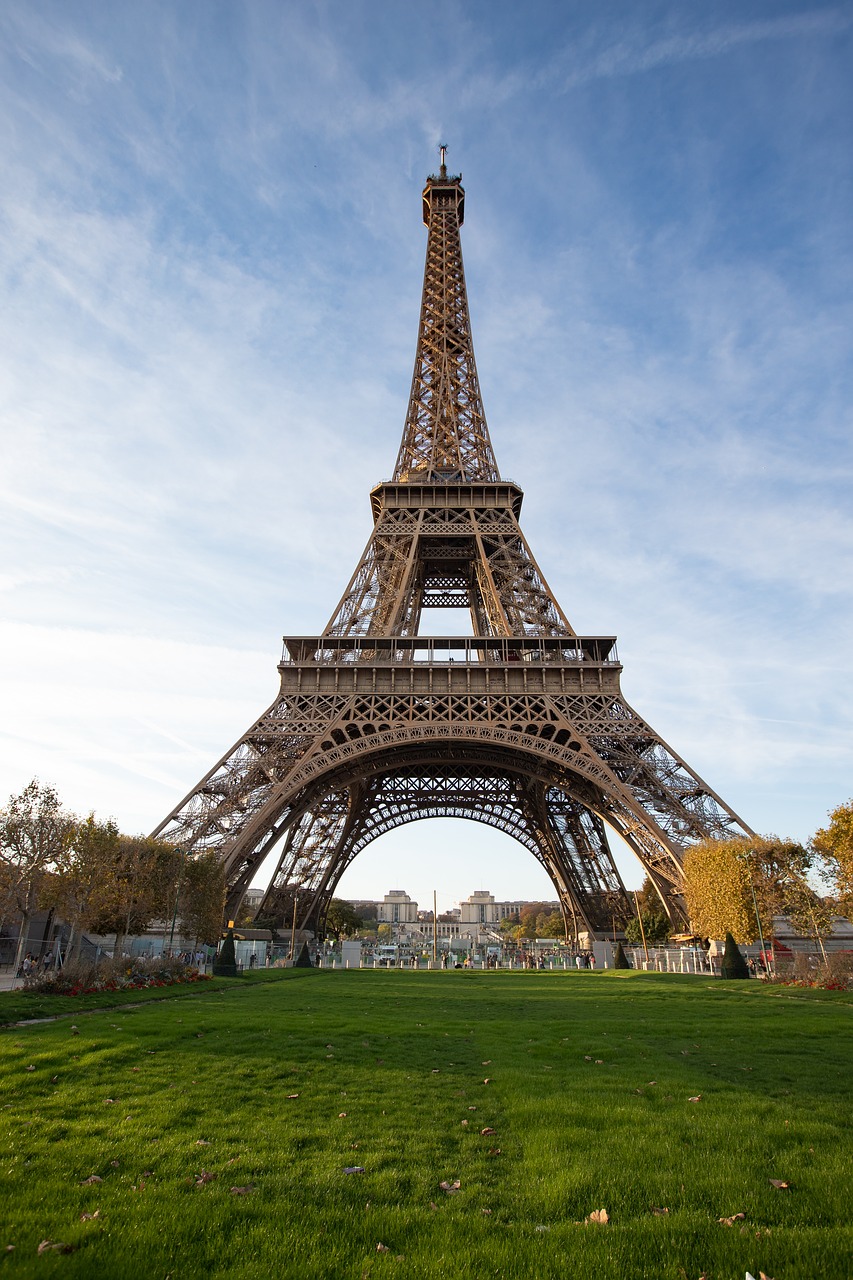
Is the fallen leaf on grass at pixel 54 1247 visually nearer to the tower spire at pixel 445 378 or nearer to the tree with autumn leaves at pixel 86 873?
the tree with autumn leaves at pixel 86 873

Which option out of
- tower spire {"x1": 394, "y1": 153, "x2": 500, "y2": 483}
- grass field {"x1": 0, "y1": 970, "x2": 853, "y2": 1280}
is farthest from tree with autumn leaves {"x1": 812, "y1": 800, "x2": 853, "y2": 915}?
tower spire {"x1": 394, "y1": 153, "x2": 500, "y2": 483}

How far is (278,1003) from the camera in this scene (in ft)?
58.8

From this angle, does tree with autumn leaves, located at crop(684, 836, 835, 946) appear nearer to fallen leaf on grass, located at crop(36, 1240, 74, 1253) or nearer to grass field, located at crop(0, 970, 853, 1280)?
grass field, located at crop(0, 970, 853, 1280)

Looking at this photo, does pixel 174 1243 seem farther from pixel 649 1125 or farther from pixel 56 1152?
pixel 649 1125

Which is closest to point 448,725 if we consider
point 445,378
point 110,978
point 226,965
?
point 226,965

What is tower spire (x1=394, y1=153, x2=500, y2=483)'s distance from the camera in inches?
2109

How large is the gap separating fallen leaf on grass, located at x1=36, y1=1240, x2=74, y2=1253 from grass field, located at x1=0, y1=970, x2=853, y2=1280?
61 mm

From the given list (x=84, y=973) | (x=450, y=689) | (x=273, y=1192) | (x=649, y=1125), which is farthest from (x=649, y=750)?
(x=273, y=1192)

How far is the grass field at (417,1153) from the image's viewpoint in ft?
14.5

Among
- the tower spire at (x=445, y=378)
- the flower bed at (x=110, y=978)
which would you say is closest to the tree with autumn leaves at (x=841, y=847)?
the flower bed at (x=110, y=978)

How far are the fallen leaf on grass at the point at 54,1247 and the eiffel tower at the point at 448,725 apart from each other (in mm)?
31107

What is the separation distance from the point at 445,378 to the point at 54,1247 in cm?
5819

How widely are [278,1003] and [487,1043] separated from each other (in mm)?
7461

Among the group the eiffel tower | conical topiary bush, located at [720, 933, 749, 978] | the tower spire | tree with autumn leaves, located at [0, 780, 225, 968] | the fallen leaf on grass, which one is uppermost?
the tower spire
